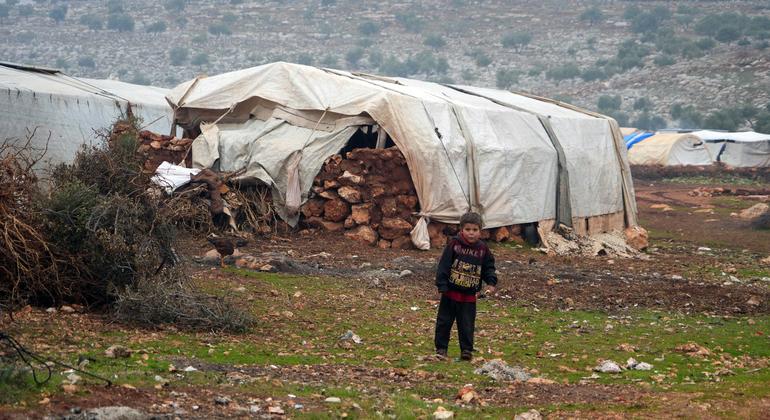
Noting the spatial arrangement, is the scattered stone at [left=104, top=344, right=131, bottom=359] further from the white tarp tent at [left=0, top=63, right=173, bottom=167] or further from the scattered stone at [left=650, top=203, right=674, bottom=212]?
the scattered stone at [left=650, top=203, right=674, bottom=212]

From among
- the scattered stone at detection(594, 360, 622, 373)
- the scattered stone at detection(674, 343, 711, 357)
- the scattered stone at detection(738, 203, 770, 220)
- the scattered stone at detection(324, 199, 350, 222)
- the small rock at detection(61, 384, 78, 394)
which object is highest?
the small rock at detection(61, 384, 78, 394)

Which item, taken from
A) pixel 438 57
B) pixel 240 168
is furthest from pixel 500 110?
pixel 438 57

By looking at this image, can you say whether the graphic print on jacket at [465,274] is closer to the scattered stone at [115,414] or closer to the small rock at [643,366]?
the small rock at [643,366]

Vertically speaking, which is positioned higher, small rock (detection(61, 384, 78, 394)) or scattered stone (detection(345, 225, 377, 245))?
small rock (detection(61, 384, 78, 394))

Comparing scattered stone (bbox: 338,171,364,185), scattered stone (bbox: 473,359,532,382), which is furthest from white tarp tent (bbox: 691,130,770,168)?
scattered stone (bbox: 473,359,532,382)

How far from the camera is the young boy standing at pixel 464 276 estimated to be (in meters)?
8.41

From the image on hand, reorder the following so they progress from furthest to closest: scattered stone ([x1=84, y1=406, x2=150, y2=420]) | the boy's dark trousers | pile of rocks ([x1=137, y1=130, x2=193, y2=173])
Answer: pile of rocks ([x1=137, y1=130, x2=193, y2=173]) < the boy's dark trousers < scattered stone ([x1=84, y1=406, x2=150, y2=420])

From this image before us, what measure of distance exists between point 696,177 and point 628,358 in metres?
35.4

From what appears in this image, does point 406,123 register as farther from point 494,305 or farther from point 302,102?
point 494,305

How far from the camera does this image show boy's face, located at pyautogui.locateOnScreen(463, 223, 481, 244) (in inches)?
330

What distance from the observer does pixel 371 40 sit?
8181 centimetres

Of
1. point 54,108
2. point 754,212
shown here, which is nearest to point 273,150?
point 54,108

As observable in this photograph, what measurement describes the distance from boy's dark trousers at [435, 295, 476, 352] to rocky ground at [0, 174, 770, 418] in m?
0.21

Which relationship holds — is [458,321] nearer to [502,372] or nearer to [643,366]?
[502,372]
